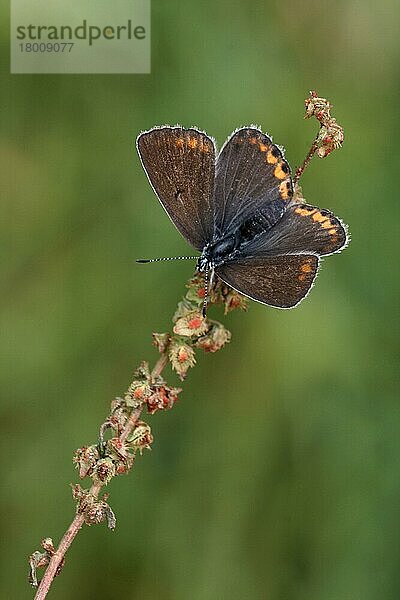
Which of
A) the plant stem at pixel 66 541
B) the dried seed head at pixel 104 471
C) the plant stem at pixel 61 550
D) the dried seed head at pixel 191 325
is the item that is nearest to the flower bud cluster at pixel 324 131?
the dried seed head at pixel 191 325

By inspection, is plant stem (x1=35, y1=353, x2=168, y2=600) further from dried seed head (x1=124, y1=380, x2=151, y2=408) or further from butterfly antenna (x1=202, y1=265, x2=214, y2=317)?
butterfly antenna (x1=202, y1=265, x2=214, y2=317)

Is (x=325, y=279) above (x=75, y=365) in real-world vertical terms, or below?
above

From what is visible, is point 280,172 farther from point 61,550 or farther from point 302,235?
point 61,550

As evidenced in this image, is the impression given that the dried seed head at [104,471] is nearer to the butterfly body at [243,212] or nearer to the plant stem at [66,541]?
the plant stem at [66,541]

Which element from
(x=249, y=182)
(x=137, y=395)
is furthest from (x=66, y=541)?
(x=249, y=182)

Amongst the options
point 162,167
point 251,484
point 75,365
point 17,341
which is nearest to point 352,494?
A: point 251,484

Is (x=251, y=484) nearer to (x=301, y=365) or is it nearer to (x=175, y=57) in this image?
(x=301, y=365)
